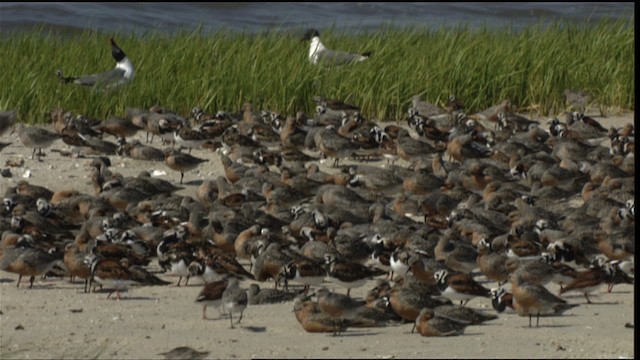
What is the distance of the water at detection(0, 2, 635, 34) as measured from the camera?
3216 centimetres

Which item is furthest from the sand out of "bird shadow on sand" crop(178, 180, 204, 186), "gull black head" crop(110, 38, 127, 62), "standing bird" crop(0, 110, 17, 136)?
"gull black head" crop(110, 38, 127, 62)

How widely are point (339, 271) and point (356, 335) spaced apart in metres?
1.30

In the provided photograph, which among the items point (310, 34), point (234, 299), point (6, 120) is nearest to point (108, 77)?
point (6, 120)

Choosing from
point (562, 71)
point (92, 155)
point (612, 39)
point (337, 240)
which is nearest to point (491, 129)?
point (562, 71)

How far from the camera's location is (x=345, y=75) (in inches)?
788

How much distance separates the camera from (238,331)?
10.8 m

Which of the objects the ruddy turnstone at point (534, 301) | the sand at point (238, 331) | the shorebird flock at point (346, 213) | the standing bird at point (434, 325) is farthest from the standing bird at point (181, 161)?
Answer: the standing bird at point (434, 325)

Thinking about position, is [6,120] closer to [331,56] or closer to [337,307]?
[331,56]

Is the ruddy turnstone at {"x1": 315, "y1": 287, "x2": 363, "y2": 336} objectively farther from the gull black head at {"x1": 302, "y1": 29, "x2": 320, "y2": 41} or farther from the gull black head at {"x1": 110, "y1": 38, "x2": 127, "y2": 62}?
the gull black head at {"x1": 302, "y1": 29, "x2": 320, "y2": 41}

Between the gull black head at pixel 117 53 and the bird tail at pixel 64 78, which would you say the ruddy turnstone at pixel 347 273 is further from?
the gull black head at pixel 117 53

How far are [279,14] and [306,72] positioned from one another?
17.0m

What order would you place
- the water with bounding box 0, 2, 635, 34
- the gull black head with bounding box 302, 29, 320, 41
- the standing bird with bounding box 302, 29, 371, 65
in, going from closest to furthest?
the standing bird with bounding box 302, 29, 371, 65 < the gull black head with bounding box 302, 29, 320, 41 < the water with bounding box 0, 2, 635, 34

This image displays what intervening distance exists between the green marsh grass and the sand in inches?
268

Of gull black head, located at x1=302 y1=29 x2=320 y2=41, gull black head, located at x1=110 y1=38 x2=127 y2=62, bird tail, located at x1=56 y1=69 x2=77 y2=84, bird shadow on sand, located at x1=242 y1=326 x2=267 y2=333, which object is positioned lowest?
bird shadow on sand, located at x1=242 y1=326 x2=267 y2=333
